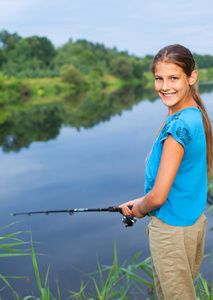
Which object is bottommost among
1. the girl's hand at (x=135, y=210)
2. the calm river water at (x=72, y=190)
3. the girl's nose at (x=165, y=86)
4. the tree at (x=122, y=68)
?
the calm river water at (x=72, y=190)

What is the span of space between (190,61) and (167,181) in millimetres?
530

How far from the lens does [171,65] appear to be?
152cm

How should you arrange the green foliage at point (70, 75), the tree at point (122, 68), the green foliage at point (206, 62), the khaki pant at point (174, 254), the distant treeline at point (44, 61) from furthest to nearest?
the green foliage at point (206, 62)
the tree at point (122, 68)
the distant treeline at point (44, 61)
the green foliage at point (70, 75)
the khaki pant at point (174, 254)

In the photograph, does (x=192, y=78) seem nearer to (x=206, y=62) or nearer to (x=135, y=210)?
(x=135, y=210)

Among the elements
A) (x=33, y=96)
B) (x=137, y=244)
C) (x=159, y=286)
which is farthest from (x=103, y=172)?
(x=33, y=96)

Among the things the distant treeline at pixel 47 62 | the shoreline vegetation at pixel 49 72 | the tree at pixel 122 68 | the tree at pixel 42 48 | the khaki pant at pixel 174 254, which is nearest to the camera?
the khaki pant at pixel 174 254

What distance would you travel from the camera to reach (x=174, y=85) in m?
1.55

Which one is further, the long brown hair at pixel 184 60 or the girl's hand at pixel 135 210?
the girl's hand at pixel 135 210

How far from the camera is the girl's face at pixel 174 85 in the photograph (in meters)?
1.54

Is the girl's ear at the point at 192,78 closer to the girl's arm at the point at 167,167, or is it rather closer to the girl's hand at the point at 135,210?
the girl's arm at the point at 167,167

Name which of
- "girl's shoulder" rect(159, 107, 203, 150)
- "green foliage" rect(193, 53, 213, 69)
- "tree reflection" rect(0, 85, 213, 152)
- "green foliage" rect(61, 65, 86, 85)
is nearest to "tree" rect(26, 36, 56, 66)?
"green foliage" rect(61, 65, 86, 85)

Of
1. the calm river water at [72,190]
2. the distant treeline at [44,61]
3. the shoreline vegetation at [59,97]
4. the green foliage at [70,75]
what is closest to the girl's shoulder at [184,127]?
the shoreline vegetation at [59,97]

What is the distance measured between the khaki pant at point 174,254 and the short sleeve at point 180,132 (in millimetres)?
364

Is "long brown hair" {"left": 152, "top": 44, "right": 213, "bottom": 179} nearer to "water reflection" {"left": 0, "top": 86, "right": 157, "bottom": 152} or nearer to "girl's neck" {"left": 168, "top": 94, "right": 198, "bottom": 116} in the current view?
"girl's neck" {"left": 168, "top": 94, "right": 198, "bottom": 116}
